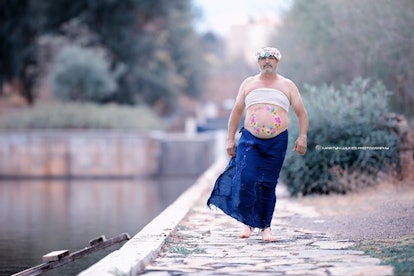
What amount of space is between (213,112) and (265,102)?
46984 mm

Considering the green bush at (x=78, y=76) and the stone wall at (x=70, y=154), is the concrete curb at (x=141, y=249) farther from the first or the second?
the green bush at (x=78, y=76)

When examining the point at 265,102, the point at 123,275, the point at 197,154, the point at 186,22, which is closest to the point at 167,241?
the point at 265,102

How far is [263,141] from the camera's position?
962 centimetres

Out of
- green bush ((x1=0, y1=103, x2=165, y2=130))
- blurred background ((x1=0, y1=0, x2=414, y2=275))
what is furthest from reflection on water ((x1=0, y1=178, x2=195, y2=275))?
green bush ((x1=0, y1=103, x2=165, y2=130))

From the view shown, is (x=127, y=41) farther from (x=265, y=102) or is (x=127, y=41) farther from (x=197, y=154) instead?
(x=265, y=102)

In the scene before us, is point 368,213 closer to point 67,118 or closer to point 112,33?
point 67,118

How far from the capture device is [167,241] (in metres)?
9.38

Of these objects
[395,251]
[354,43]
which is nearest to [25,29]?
[354,43]

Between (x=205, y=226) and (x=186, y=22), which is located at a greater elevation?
(x=186, y=22)

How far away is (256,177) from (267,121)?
0.59 metres

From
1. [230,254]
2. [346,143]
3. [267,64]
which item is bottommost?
[230,254]

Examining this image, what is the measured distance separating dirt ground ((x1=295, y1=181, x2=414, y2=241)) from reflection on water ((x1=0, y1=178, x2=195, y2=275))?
266cm

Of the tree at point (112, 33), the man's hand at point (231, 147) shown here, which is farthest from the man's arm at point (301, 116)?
the tree at point (112, 33)

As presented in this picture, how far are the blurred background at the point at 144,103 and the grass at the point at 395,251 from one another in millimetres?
2934
